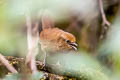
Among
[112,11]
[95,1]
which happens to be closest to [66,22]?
[95,1]

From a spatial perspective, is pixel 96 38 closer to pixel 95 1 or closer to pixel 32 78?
pixel 95 1

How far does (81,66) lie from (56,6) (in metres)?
0.88

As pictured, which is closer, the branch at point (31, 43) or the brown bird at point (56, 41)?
the branch at point (31, 43)

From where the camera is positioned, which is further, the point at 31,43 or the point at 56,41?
the point at 56,41

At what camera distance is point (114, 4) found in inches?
146

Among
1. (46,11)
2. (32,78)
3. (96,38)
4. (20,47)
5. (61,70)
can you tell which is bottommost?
(32,78)

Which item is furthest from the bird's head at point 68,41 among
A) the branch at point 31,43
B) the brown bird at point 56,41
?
the branch at point 31,43

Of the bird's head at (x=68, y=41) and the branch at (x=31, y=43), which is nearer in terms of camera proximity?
the branch at (x=31, y=43)

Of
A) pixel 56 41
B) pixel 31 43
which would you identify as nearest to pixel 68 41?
pixel 56 41

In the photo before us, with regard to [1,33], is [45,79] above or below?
below

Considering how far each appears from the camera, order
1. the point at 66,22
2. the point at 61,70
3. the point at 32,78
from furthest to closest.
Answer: the point at 66,22 < the point at 61,70 < the point at 32,78

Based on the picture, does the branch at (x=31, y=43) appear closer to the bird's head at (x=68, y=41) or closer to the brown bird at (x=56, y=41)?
the brown bird at (x=56, y=41)

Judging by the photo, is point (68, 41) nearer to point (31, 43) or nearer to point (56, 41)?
point (56, 41)

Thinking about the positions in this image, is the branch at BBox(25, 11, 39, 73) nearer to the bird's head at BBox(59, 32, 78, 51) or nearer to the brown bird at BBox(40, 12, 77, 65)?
the brown bird at BBox(40, 12, 77, 65)
